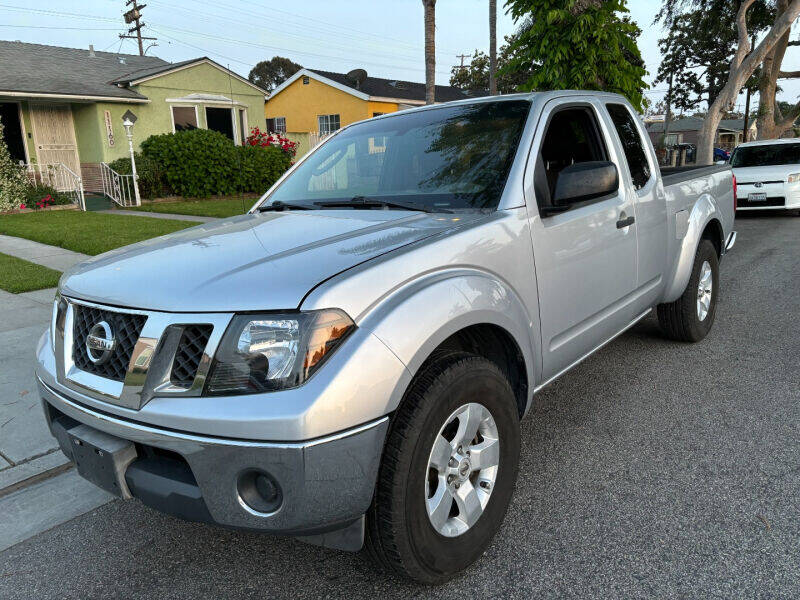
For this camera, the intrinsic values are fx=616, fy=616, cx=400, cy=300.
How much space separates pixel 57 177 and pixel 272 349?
18.8m

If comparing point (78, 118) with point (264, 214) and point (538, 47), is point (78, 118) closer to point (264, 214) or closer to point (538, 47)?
point (538, 47)

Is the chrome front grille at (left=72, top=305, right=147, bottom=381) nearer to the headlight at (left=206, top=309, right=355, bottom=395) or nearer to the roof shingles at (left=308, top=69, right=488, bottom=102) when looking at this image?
the headlight at (left=206, top=309, right=355, bottom=395)

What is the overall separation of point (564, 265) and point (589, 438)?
110cm

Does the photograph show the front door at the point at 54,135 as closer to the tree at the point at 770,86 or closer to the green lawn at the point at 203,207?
the green lawn at the point at 203,207

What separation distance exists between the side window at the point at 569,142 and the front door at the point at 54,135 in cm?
1883

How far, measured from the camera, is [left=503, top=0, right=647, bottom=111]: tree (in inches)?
340

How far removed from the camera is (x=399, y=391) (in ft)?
6.38

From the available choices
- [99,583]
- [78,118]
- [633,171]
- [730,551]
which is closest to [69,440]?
[99,583]

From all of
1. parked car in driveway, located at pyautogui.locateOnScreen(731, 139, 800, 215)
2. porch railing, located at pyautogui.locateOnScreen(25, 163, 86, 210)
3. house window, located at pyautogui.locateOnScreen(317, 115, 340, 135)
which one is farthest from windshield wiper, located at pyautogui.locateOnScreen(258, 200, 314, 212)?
house window, located at pyautogui.locateOnScreen(317, 115, 340, 135)

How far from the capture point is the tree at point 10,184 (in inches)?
583

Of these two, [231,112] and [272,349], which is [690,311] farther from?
[231,112]

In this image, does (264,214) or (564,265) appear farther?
(264,214)

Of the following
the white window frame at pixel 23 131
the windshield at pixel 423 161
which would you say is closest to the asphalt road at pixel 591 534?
the windshield at pixel 423 161

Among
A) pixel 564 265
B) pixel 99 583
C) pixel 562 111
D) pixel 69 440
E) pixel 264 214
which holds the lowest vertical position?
pixel 99 583
